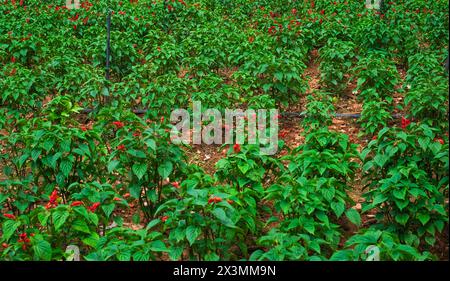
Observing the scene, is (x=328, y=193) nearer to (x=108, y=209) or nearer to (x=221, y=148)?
(x=108, y=209)

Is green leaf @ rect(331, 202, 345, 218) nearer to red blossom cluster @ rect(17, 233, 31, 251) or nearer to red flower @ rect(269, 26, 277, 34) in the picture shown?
red blossom cluster @ rect(17, 233, 31, 251)

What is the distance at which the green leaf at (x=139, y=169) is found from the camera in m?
4.98

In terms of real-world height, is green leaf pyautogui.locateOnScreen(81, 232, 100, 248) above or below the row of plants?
below

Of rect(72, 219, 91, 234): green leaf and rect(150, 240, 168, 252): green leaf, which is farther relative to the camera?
rect(72, 219, 91, 234): green leaf

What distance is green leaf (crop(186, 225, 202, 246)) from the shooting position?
3.96 metres

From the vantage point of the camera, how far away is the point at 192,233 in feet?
13.1

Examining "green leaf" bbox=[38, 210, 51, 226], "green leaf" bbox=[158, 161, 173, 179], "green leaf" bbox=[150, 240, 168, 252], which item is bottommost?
"green leaf" bbox=[150, 240, 168, 252]

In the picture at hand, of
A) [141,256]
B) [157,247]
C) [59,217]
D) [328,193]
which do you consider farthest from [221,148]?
[141,256]

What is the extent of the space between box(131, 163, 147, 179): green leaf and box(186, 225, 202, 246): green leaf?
1.10 m

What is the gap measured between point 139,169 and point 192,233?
4.10 feet

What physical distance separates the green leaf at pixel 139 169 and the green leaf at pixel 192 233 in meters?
1.10

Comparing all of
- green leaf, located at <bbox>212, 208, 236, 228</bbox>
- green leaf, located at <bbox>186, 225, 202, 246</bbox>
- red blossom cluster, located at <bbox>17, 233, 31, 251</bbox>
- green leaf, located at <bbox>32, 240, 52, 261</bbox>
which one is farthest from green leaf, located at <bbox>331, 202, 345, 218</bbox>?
red blossom cluster, located at <bbox>17, 233, 31, 251</bbox>
